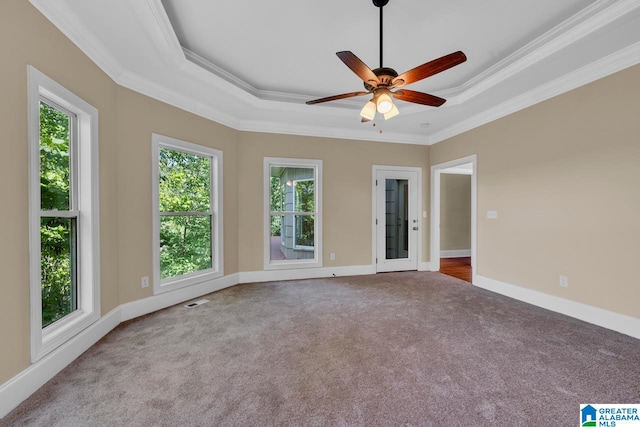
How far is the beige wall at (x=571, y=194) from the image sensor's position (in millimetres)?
2568

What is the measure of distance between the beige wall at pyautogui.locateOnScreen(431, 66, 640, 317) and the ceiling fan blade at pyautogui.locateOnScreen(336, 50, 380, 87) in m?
2.51

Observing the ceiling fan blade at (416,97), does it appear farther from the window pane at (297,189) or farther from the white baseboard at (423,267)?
the white baseboard at (423,267)

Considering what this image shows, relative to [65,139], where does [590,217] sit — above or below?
below

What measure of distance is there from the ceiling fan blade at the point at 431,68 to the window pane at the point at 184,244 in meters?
3.12

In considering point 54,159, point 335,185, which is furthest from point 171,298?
point 335,185

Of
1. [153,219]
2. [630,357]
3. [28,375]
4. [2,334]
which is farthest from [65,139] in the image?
[630,357]

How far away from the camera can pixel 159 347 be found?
234cm

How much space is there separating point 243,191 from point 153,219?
4.85 ft

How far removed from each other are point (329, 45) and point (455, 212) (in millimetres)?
5891

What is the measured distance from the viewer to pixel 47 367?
6.15 ft

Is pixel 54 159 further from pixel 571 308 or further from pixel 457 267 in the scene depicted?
pixel 457 267

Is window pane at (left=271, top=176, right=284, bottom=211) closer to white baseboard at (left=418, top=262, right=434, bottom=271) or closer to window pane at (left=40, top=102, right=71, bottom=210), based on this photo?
window pane at (left=40, top=102, right=71, bottom=210)

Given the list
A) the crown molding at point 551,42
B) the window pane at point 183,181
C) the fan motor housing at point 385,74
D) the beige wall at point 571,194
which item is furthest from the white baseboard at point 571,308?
the window pane at point 183,181

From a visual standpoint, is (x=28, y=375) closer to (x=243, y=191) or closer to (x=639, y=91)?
(x=243, y=191)
